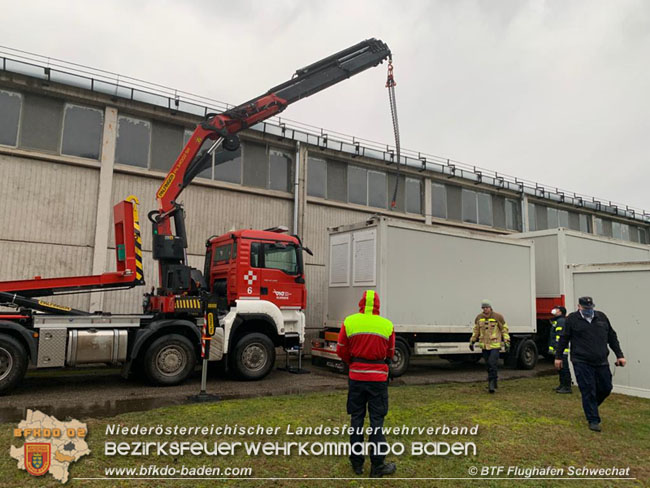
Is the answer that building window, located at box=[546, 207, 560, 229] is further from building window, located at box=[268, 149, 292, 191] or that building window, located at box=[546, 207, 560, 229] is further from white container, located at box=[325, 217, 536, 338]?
building window, located at box=[268, 149, 292, 191]

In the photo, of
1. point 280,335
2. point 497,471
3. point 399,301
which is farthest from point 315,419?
point 399,301

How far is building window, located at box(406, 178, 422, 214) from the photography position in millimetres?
19906

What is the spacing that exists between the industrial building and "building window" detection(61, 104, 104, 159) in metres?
0.03

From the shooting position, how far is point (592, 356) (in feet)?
22.2

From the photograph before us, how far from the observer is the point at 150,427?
627 centimetres

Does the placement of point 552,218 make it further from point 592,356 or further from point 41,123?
point 41,123

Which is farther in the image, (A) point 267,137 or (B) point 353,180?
(B) point 353,180

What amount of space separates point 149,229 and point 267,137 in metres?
4.98

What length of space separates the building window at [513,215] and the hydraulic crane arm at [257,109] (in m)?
12.7

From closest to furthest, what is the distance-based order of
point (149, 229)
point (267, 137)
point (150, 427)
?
point (150, 427) < point (149, 229) < point (267, 137)

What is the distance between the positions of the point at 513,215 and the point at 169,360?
61.5ft

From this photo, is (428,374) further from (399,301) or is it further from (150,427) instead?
(150,427)

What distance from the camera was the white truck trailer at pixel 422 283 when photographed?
11219mm

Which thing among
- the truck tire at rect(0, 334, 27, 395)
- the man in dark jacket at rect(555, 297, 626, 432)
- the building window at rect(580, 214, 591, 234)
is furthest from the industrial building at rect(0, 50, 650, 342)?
the building window at rect(580, 214, 591, 234)
